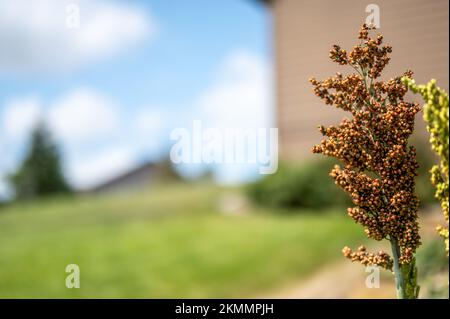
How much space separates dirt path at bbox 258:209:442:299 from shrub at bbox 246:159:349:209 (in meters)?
3.46

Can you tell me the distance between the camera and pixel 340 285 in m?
8.50

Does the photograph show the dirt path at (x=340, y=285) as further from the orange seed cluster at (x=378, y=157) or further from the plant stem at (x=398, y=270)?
the orange seed cluster at (x=378, y=157)

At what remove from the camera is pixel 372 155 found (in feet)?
10.7

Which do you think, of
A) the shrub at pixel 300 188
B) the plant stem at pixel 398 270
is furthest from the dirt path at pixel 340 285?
the plant stem at pixel 398 270

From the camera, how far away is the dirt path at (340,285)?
759 centimetres

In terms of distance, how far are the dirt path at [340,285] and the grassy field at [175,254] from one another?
36 centimetres

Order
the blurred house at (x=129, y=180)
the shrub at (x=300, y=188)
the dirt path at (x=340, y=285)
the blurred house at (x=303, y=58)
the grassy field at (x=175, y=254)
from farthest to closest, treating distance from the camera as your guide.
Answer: the blurred house at (x=129, y=180), the shrub at (x=300, y=188), the blurred house at (x=303, y=58), the grassy field at (x=175, y=254), the dirt path at (x=340, y=285)

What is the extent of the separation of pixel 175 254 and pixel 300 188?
194 inches

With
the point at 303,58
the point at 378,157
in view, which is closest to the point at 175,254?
the point at 303,58

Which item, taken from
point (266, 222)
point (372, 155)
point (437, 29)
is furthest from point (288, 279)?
point (372, 155)

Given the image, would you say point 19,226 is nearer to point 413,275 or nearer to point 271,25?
point 271,25

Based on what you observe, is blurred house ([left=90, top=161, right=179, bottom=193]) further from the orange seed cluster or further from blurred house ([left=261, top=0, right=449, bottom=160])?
the orange seed cluster

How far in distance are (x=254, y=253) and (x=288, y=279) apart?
1.32 metres
